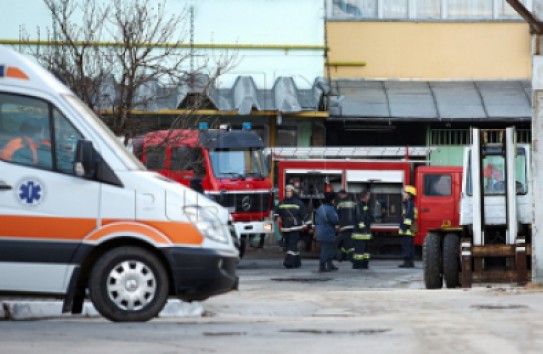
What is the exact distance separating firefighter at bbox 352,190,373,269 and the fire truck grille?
2.05 metres

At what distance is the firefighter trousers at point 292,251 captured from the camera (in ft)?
92.3

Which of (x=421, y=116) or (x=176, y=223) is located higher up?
(x=421, y=116)

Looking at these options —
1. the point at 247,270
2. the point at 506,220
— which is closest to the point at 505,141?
the point at 506,220

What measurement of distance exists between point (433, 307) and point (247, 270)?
13194 millimetres

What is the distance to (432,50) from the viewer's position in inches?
1531

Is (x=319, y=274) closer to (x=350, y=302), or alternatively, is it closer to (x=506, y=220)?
(x=506, y=220)

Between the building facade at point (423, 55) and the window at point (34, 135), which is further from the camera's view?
the building facade at point (423, 55)

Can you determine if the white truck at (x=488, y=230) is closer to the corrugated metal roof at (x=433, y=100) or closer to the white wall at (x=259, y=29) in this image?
the corrugated metal roof at (x=433, y=100)

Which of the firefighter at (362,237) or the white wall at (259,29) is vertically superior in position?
the white wall at (259,29)

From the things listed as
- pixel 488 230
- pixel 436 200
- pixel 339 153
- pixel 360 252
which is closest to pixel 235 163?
pixel 360 252

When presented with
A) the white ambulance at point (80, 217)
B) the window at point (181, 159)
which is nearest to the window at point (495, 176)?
the window at point (181, 159)

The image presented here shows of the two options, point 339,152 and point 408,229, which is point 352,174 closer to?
point 339,152

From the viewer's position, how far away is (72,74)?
21.2 metres

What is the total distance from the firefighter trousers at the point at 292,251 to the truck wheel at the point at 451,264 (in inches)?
306
